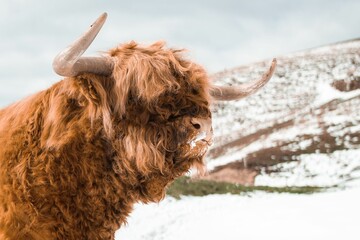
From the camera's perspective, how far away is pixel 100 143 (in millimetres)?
3102

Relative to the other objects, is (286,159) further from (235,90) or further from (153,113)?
(153,113)

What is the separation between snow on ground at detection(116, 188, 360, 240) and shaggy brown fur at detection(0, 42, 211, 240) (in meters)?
10.4

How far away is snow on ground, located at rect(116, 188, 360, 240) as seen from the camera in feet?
47.1

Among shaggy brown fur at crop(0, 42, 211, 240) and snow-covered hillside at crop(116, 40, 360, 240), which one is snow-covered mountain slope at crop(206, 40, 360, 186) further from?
shaggy brown fur at crop(0, 42, 211, 240)

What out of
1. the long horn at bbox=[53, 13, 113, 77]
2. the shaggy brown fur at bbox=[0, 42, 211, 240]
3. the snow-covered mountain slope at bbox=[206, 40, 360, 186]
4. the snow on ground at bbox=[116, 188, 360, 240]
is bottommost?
the snow-covered mountain slope at bbox=[206, 40, 360, 186]


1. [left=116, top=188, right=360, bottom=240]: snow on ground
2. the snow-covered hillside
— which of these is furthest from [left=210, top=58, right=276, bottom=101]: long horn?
[left=116, top=188, right=360, bottom=240]: snow on ground

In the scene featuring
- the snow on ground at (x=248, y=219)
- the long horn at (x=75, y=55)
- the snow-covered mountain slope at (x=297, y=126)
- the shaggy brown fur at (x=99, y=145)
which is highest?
the long horn at (x=75, y=55)

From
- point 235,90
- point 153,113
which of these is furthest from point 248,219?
point 153,113

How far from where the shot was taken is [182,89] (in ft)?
10.2

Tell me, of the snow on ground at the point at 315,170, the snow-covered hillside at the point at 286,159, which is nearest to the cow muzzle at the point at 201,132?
the snow-covered hillside at the point at 286,159

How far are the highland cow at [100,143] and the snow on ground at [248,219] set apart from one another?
1037 cm

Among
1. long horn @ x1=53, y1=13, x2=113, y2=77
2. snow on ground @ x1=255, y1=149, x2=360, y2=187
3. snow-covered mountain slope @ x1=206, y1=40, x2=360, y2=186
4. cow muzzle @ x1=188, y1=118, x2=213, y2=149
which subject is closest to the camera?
long horn @ x1=53, y1=13, x2=113, y2=77

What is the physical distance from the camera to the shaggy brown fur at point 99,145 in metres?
3.00

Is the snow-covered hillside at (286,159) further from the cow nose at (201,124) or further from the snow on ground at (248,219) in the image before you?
the cow nose at (201,124)
